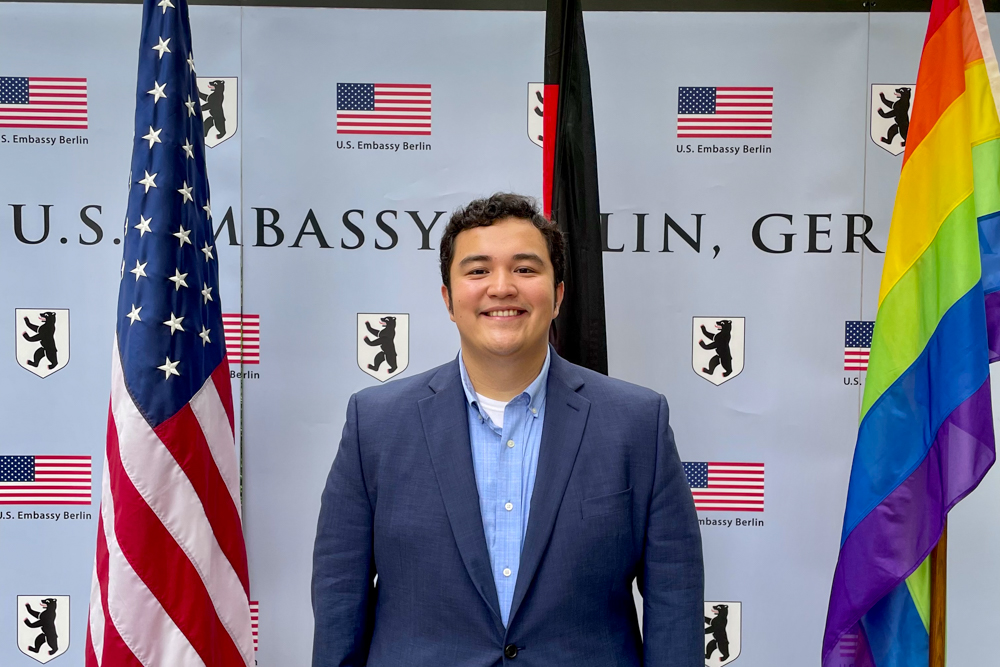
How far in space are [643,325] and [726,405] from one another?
1.26 ft

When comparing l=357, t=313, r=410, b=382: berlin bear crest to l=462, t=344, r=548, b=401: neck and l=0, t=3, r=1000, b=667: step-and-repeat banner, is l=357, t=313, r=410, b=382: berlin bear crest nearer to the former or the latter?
l=0, t=3, r=1000, b=667: step-and-repeat banner

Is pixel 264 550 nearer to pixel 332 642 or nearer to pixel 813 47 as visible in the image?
pixel 332 642

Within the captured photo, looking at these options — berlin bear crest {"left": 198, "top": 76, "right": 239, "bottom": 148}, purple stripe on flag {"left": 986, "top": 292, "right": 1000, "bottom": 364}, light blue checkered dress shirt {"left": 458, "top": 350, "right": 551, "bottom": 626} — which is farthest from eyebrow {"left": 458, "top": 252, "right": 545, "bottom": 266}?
berlin bear crest {"left": 198, "top": 76, "right": 239, "bottom": 148}

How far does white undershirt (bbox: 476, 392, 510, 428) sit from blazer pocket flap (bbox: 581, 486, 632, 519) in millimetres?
232

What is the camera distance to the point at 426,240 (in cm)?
245

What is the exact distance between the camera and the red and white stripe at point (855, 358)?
2.46 meters

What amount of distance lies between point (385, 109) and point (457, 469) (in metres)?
1.48

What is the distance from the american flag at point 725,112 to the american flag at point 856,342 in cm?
68

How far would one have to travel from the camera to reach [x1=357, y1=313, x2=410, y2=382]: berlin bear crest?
2479 mm

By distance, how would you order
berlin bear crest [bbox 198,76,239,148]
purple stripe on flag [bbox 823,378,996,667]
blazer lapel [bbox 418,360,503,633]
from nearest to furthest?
blazer lapel [bbox 418,360,503,633]
purple stripe on flag [bbox 823,378,996,667]
berlin bear crest [bbox 198,76,239,148]

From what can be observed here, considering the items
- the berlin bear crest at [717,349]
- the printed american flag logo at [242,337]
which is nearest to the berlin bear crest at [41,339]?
the printed american flag logo at [242,337]

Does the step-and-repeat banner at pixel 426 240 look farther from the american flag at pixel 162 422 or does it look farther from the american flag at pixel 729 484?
the american flag at pixel 162 422

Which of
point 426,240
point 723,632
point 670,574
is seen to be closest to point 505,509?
Result: point 670,574

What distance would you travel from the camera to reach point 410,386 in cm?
150
